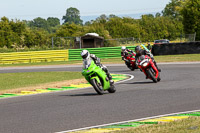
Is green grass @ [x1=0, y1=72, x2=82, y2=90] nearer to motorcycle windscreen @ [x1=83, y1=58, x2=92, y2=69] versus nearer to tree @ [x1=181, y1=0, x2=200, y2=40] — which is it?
motorcycle windscreen @ [x1=83, y1=58, x2=92, y2=69]

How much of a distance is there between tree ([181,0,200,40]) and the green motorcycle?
47732mm

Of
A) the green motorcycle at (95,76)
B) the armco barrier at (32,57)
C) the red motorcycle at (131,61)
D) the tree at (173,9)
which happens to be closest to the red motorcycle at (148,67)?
the green motorcycle at (95,76)

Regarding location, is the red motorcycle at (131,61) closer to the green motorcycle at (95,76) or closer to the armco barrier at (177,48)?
the green motorcycle at (95,76)

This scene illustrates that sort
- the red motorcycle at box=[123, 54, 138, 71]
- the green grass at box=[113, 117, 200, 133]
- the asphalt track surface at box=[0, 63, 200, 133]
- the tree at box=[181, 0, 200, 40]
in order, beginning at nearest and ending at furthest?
the green grass at box=[113, 117, 200, 133] → the asphalt track surface at box=[0, 63, 200, 133] → the red motorcycle at box=[123, 54, 138, 71] → the tree at box=[181, 0, 200, 40]

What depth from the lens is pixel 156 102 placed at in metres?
10.1

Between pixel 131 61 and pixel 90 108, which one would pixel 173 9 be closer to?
pixel 131 61

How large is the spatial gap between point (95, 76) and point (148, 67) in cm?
351

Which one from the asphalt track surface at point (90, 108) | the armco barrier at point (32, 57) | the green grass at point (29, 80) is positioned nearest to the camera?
the asphalt track surface at point (90, 108)

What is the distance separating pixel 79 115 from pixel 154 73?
6.82 meters

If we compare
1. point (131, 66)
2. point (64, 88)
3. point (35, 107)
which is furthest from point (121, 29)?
point (35, 107)

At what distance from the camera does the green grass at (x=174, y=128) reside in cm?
671

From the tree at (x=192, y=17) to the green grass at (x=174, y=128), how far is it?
2056 inches

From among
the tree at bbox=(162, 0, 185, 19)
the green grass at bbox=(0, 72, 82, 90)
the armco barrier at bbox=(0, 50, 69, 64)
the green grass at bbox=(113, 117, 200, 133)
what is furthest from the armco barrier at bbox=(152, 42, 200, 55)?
the tree at bbox=(162, 0, 185, 19)

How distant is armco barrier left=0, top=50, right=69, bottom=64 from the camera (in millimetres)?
39719
